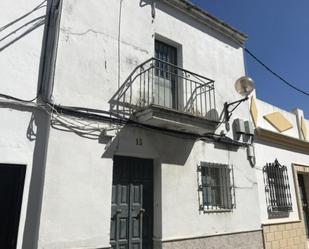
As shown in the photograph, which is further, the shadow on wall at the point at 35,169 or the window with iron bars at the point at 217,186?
the window with iron bars at the point at 217,186

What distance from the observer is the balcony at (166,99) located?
5.46 meters

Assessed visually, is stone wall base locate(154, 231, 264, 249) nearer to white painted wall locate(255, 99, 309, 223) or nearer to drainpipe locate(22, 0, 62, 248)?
white painted wall locate(255, 99, 309, 223)

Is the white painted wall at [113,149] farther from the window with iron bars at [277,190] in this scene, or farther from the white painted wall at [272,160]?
the window with iron bars at [277,190]

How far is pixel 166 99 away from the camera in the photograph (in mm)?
6645

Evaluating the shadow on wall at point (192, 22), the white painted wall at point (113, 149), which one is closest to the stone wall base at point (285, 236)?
the white painted wall at point (113, 149)

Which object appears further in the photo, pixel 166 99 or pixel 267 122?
pixel 267 122

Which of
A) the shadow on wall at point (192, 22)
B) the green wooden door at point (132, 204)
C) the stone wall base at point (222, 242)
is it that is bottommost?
the stone wall base at point (222, 242)

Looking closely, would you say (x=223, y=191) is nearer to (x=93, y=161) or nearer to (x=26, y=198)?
(x=93, y=161)

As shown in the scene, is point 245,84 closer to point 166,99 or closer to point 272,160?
point 166,99

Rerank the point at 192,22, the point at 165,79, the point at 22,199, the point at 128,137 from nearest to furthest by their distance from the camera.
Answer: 1. the point at 22,199
2. the point at 128,137
3. the point at 165,79
4. the point at 192,22

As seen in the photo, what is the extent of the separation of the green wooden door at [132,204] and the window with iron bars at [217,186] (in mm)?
1395

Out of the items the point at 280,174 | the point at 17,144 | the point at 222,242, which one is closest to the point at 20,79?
the point at 17,144

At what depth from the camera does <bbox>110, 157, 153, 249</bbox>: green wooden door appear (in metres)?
5.18

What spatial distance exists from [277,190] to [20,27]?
7.66m
